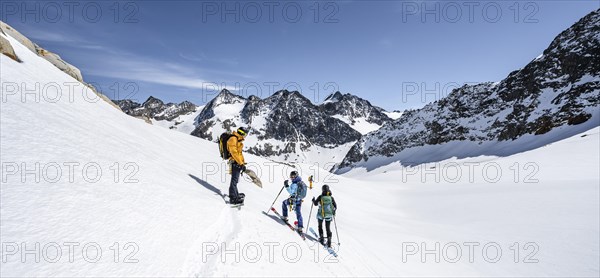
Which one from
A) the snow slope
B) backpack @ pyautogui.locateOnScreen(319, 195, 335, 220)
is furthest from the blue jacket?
the snow slope

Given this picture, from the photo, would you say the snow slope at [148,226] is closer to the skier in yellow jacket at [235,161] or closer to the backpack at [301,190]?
the skier in yellow jacket at [235,161]

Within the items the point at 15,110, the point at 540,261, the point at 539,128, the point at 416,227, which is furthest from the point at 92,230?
the point at 539,128

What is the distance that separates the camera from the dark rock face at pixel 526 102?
79500 millimetres

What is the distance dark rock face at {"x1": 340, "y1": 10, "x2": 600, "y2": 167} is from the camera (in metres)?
79.5

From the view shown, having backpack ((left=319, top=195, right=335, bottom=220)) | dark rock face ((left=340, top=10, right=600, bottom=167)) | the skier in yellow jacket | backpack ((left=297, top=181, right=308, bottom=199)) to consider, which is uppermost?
dark rock face ((left=340, top=10, right=600, bottom=167))

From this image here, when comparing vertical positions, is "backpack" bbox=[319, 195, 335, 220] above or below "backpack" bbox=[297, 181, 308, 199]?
below

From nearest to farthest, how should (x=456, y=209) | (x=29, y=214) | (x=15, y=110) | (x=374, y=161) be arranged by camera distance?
(x=29, y=214), (x=15, y=110), (x=456, y=209), (x=374, y=161)

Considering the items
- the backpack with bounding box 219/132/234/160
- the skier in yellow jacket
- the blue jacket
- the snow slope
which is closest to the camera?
the snow slope

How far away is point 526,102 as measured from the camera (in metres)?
98.6

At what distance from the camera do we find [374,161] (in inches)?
5522

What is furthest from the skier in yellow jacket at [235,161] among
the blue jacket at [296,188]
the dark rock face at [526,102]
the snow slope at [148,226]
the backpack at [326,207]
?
the dark rock face at [526,102]

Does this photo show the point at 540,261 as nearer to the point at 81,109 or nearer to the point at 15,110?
the point at 15,110

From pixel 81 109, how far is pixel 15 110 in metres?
4.51

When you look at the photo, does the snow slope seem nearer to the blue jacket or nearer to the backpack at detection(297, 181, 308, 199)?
the blue jacket
